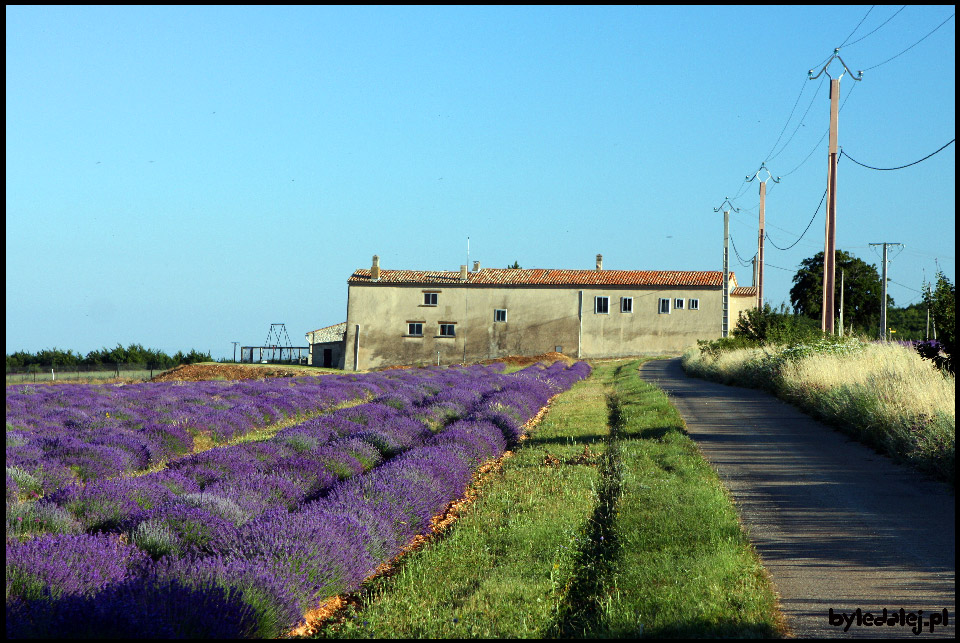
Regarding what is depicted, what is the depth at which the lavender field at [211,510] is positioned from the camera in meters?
5.01

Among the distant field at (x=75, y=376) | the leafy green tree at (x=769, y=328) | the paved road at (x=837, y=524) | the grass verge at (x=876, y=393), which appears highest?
the leafy green tree at (x=769, y=328)

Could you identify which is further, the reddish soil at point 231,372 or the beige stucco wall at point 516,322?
the beige stucco wall at point 516,322

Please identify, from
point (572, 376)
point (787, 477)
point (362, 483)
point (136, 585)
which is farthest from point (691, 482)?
point (572, 376)

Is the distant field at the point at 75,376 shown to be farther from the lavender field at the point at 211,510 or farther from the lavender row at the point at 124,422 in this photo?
the lavender field at the point at 211,510

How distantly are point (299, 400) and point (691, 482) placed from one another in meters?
12.8

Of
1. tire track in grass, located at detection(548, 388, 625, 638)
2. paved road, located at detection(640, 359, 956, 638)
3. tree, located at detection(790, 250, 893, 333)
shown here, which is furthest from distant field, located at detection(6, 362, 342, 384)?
tree, located at detection(790, 250, 893, 333)

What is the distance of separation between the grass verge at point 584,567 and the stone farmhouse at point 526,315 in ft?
152

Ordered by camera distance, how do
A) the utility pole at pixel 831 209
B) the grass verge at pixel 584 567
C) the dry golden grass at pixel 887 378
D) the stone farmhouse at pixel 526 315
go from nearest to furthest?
the grass verge at pixel 584 567, the dry golden grass at pixel 887 378, the utility pole at pixel 831 209, the stone farmhouse at pixel 526 315

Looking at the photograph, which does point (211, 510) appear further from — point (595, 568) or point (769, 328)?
point (769, 328)

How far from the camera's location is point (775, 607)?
5.41 meters

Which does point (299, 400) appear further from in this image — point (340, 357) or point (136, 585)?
point (340, 357)

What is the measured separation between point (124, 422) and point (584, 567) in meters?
12.0

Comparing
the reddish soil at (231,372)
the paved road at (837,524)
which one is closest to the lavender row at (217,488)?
the paved road at (837,524)

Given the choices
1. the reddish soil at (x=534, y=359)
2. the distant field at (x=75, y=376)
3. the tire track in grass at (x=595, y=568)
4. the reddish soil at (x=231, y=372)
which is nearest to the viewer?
the tire track in grass at (x=595, y=568)
